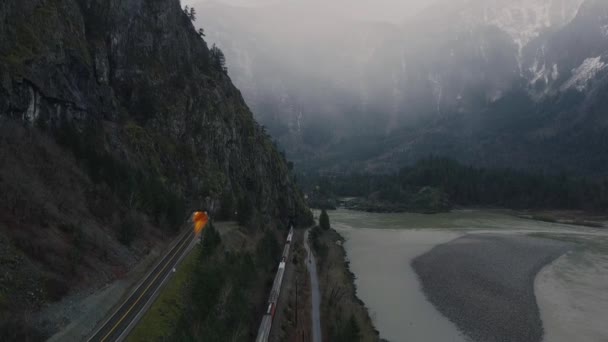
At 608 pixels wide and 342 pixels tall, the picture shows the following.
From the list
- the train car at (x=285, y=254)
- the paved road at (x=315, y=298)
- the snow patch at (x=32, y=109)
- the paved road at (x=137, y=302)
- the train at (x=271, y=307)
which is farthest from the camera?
the train car at (x=285, y=254)

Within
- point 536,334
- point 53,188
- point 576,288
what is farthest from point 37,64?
point 576,288

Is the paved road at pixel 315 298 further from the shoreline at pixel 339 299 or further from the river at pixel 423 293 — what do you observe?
the river at pixel 423 293

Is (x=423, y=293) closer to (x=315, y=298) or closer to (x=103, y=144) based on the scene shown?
(x=315, y=298)

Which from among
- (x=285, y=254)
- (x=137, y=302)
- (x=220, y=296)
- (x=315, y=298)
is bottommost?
(x=315, y=298)

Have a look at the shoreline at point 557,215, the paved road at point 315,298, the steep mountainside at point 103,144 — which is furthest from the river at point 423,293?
the steep mountainside at point 103,144

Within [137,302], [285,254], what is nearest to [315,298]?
[285,254]

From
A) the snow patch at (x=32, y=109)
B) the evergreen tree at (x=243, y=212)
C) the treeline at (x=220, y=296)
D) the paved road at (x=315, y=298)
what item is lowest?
the paved road at (x=315, y=298)
